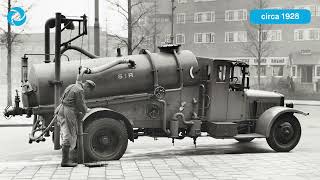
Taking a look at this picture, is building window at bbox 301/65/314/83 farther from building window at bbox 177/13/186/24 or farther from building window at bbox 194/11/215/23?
building window at bbox 177/13/186/24

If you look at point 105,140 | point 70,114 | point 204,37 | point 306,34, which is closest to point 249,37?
point 306,34

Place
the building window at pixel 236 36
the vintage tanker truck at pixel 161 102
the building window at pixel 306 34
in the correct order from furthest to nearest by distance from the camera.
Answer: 1. the building window at pixel 236 36
2. the building window at pixel 306 34
3. the vintage tanker truck at pixel 161 102

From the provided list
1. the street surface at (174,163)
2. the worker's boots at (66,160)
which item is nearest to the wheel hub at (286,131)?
the street surface at (174,163)

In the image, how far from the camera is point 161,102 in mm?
11305

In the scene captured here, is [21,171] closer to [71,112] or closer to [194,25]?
[71,112]

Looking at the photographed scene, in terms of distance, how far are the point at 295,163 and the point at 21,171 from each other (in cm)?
507

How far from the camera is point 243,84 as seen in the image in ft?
40.6

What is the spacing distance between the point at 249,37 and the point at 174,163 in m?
43.8

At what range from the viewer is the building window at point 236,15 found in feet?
186

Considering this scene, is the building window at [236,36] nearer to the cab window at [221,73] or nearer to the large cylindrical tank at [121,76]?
the cab window at [221,73]

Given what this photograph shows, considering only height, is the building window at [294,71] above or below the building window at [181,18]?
below

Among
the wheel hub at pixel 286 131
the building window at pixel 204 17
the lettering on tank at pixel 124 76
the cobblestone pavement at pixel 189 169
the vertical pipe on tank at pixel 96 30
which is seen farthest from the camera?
the building window at pixel 204 17

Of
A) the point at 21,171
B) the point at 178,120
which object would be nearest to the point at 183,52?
the point at 178,120

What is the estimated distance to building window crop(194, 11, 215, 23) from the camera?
58.9 meters
